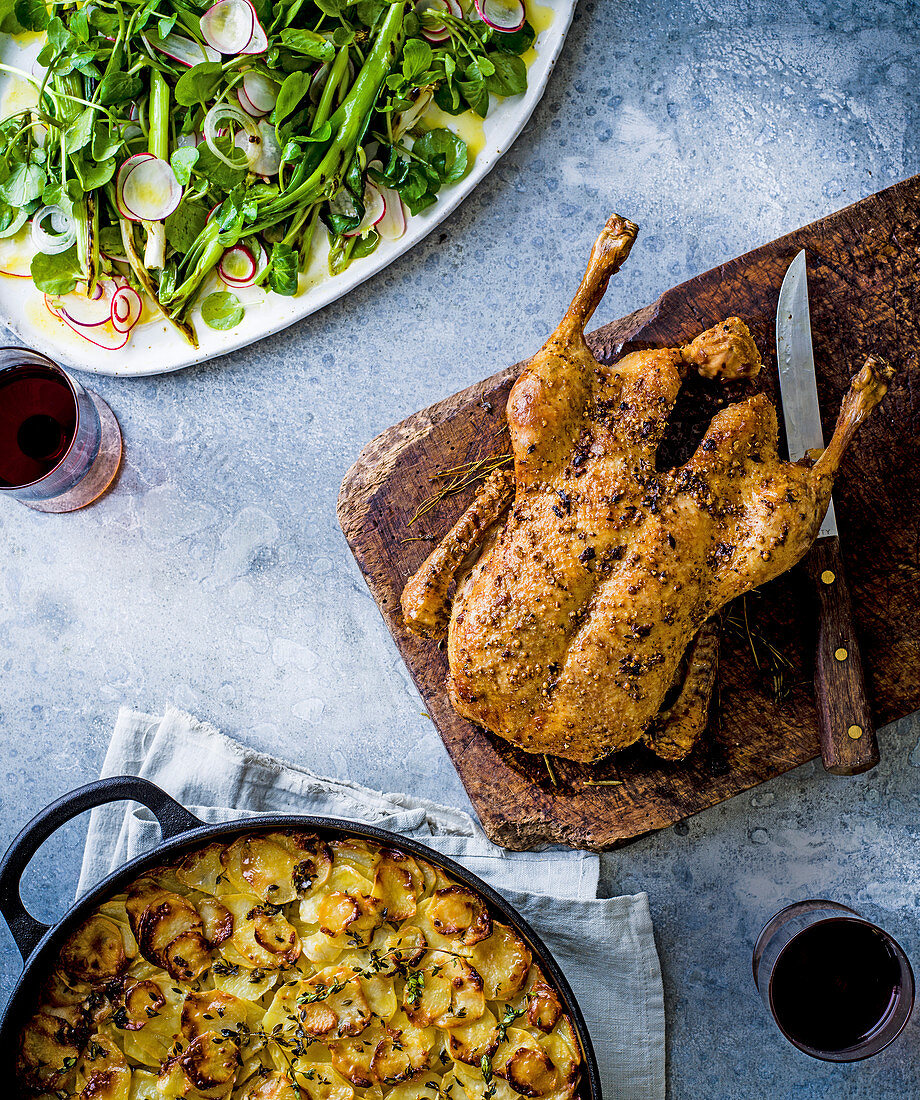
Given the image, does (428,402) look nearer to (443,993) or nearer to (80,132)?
(80,132)

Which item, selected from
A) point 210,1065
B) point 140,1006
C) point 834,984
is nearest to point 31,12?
point 140,1006

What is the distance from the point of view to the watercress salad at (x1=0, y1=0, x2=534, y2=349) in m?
1.94

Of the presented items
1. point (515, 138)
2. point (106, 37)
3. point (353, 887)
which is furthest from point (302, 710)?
point (106, 37)

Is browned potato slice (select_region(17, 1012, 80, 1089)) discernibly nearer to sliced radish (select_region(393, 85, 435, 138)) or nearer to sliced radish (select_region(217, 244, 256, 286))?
sliced radish (select_region(217, 244, 256, 286))

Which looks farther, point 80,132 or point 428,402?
point 428,402

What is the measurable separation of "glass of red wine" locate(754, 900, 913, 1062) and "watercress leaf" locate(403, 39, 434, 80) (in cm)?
205

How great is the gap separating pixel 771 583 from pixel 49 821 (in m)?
1.54

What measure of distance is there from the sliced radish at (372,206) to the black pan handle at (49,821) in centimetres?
134

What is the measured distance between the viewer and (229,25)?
1914 millimetres

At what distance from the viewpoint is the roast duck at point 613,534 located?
1.57 metres

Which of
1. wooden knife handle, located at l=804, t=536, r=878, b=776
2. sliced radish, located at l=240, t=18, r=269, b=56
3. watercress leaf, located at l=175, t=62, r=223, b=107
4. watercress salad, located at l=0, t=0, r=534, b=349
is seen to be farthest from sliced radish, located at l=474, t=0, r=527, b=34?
wooden knife handle, located at l=804, t=536, r=878, b=776

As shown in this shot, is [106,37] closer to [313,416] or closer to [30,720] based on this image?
[313,416]

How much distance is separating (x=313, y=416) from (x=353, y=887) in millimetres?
1129

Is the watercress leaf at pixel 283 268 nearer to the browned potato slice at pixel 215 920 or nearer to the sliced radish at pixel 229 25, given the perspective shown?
the sliced radish at pixel 229 25
